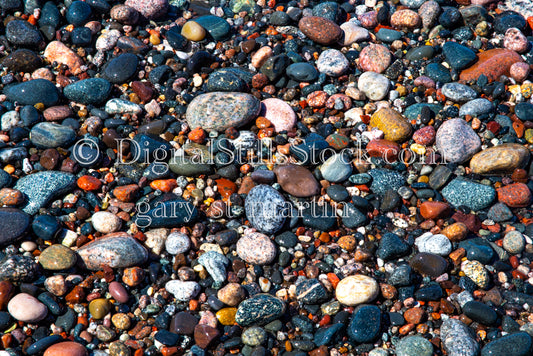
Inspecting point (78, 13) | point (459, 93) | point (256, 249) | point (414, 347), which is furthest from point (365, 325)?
point (78, 13)

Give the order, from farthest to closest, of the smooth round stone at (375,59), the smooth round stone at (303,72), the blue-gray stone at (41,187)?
the smooth round stone at (375,59) < the smooth round stone at (303,72) < the blue-gray stone at (41,187)

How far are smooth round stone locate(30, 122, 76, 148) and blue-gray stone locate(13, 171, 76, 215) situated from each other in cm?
37

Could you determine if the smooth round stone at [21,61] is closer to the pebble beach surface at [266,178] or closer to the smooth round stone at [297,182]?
the pebble beach surface at [266,178]

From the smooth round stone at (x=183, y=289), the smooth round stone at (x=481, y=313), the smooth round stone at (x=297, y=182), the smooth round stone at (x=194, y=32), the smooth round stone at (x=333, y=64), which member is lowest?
the smooth round stone at (x=183, y=289)

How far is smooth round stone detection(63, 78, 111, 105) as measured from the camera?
4918mm

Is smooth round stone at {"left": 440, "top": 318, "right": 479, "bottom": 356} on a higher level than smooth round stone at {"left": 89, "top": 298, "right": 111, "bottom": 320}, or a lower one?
higher

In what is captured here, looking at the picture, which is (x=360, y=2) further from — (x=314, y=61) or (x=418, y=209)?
(x=418, y=209)

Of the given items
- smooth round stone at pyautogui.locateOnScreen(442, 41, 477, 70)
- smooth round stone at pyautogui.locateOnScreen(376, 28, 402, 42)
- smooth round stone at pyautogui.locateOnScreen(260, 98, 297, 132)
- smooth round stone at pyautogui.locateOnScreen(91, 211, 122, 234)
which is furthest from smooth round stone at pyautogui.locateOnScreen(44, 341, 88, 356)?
smooth round stone at pyautogui.locateOnScreen(442, 41, 477, 70)

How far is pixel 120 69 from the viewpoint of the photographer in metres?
5.16

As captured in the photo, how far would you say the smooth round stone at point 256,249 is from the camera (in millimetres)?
4000

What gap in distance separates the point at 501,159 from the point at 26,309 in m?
4.55

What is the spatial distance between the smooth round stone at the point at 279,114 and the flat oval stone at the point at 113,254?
196 cm

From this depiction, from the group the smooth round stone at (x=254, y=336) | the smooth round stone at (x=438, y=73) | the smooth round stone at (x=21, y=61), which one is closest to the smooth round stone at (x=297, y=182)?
the smooth round stone at (x=254, y=336)

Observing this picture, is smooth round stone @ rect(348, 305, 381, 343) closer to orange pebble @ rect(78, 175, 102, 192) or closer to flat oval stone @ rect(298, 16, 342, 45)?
orange pebble @ rect(78, 175, 102, 192)
